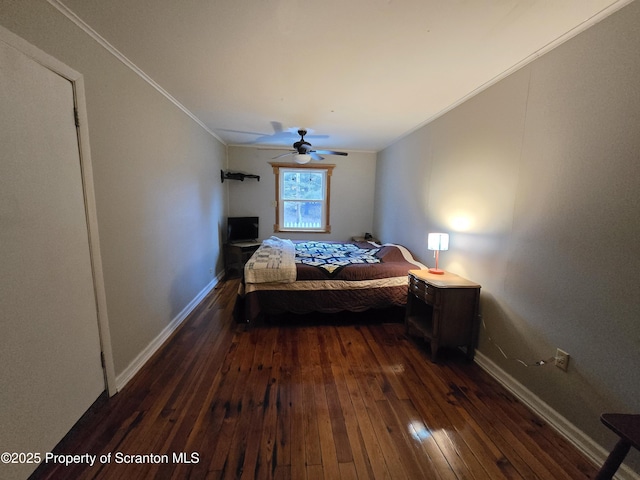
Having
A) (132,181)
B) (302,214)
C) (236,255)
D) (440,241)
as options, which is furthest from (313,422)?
(302,214)

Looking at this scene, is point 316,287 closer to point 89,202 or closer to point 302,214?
point 89,202

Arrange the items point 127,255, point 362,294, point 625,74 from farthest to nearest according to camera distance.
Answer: point 362,294 → point 127,255 → point 625,74

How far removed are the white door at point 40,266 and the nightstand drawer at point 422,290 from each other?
250cm

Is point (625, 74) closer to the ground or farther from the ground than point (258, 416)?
farther from the ground

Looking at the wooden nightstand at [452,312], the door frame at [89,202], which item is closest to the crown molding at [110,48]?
the door frame at [89,202]

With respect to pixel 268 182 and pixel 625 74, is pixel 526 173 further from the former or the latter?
pixel 268 182

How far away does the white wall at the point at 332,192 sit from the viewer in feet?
15.2

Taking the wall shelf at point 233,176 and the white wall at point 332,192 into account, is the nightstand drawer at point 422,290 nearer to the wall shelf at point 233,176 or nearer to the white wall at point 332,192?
the white wall at point 332,192

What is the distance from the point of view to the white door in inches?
41.1

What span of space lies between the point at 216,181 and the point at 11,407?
343cm

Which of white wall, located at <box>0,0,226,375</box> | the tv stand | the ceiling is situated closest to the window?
the tv stand

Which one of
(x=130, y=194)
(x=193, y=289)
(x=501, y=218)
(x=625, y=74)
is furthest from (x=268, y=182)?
(x=625, y=74)

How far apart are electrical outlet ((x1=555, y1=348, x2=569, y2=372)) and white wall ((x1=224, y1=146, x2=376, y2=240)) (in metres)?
3.73

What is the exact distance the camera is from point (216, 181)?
157 inches
